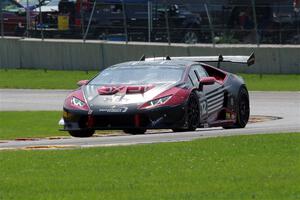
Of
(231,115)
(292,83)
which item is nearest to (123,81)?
→ (231,115)

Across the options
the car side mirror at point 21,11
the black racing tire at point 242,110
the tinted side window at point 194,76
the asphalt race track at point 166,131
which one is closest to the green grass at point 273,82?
the asphalt race track at point 166,131

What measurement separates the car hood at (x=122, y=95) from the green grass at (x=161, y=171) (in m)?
3.46

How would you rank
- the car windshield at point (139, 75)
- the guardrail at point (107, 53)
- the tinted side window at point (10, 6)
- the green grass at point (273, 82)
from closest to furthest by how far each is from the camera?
the car windshield at point (139, 75)
the green grass at point (273, 82)
the guardrail at point (107, 53)
the tinted side window at point (10, 6)

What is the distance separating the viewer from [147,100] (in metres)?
17.7

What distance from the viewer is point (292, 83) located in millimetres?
35906

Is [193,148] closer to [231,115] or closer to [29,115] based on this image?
[231,115]

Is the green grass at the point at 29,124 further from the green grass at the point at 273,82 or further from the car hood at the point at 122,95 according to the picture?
the green grass at the point at 273,82

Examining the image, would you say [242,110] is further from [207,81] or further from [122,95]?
[122,95]

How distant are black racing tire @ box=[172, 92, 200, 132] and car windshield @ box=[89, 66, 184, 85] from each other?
45 cm

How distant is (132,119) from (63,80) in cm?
2139

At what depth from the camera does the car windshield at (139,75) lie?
18438 mm

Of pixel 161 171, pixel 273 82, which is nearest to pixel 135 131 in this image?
pixel 161 171

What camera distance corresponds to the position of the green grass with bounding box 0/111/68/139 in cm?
2039

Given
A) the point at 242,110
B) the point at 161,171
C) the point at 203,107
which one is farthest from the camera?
the point at 242,110
